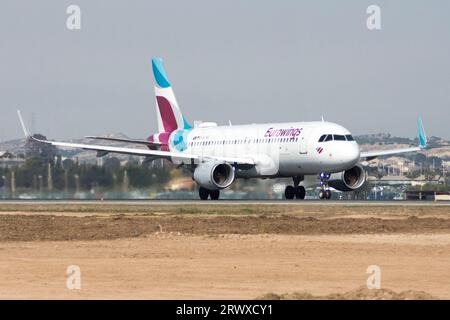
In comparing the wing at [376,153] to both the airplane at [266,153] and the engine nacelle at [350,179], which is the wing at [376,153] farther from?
the engine nacelle at [350,179]

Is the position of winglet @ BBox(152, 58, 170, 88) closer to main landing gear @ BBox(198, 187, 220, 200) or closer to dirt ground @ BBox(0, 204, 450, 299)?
main landing gear @ BBox(198, 187, 220, 200)

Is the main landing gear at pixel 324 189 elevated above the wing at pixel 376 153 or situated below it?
below

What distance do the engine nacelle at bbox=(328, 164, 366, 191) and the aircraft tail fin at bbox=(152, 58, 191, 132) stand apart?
1289 cm

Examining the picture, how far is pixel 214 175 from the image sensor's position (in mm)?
66750

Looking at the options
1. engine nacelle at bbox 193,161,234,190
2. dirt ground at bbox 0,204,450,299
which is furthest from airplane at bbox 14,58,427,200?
dirt ground at bbox 0,204,450,299

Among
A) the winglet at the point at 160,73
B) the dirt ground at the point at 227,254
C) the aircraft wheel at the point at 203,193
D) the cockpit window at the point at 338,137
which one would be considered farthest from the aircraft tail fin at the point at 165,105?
the dirt ground at the point at 227,254

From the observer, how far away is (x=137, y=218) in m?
45.9

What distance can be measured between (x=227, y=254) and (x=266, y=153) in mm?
36687

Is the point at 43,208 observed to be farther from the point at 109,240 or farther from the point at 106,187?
the point at 109,240

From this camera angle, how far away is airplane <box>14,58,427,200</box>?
63812 millimetres

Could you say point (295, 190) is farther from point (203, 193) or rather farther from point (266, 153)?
point (203, 193)

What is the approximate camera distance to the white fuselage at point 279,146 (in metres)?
63.3

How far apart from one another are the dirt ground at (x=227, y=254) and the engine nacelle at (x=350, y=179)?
1703cm
